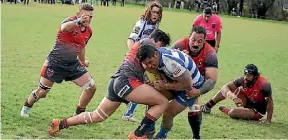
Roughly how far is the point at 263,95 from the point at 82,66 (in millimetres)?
3291

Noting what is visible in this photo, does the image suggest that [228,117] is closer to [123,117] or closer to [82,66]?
[123,117]

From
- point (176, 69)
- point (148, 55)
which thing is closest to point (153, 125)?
point (176, 69)

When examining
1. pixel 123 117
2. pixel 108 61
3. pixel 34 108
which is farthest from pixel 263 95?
pixel 108 61

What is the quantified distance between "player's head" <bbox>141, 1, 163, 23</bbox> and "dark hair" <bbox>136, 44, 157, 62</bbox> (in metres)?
2.36

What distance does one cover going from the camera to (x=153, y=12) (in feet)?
28.5

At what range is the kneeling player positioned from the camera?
30.5 ft

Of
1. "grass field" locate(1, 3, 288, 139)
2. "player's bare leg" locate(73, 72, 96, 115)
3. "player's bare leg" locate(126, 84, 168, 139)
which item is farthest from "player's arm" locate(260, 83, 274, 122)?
"player's bare leg" locate(126, 84, 168, 139)

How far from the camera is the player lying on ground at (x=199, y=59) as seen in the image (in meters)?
7.19

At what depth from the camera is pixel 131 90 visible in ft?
21.6

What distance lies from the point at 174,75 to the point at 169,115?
37.5 inches

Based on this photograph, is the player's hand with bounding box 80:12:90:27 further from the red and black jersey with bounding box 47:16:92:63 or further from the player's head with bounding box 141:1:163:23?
the player's head with bounding box 141:1:163:23

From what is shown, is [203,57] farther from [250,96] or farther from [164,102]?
[250,96]

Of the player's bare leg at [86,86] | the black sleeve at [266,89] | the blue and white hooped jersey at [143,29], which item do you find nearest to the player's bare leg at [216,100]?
the black sleeve at [266,89]

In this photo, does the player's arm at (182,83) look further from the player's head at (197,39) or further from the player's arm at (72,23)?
the player's arm at (72,23)
